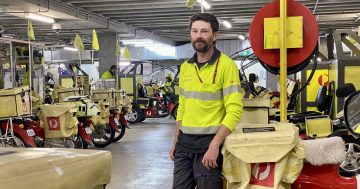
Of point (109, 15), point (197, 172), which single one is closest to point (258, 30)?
point (197, 172)

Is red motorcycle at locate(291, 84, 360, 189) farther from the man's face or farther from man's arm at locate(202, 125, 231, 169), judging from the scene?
the man's face

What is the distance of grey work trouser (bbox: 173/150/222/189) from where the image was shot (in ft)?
7.88

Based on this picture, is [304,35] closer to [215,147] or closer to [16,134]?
[215,147]

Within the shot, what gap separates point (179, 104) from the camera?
2723mm

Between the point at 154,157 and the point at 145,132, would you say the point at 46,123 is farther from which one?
the point at 145,132

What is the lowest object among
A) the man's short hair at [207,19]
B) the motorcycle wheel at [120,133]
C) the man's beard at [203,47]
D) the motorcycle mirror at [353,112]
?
the motorcycle wheel at [120,133]

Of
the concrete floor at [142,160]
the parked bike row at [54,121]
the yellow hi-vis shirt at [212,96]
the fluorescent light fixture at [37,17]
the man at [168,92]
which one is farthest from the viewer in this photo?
the man at [168,92]

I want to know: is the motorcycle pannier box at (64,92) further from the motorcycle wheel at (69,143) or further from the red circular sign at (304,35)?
the red circular sign at (304,35)

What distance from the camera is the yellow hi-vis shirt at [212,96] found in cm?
242

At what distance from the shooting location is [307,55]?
279 centimetres

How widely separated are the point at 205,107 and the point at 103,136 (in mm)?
6546

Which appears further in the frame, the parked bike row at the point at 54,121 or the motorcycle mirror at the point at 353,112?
the parked bike row at the point at 54,121

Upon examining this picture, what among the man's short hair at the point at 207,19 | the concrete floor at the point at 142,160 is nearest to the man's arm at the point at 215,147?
the man's short hair at the point at 207,19

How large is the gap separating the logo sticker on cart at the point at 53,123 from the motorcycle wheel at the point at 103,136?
1.64 metres
